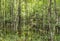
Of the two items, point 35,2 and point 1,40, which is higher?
point 35,2

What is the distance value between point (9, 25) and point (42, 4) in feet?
8.03

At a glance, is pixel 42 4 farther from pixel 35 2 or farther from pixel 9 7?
pixel 9 7

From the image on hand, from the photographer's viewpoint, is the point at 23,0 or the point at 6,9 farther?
the point at 6,9

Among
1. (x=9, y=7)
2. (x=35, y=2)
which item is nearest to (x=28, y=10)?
(x=35, y=2)

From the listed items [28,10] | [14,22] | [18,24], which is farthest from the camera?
[28,10]

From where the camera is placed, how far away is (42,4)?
36.3 ft

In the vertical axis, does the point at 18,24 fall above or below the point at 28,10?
below

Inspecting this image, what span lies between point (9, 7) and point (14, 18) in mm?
1477

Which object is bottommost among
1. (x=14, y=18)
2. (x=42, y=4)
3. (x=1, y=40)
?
(x=1, y=40)

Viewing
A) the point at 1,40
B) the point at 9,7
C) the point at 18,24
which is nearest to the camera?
the point at 1,40

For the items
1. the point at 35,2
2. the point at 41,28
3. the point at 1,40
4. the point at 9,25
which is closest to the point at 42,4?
the point at 35,2

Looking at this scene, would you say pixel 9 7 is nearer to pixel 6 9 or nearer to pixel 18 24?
pixel 6 9

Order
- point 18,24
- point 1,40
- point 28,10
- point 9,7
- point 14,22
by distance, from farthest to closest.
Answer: point 9,7 < point 28,10 < point 14,22 < point 18,24 < point 1,40

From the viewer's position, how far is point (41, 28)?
34.1ft
